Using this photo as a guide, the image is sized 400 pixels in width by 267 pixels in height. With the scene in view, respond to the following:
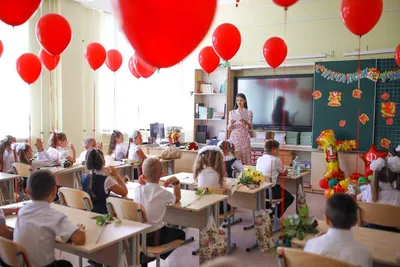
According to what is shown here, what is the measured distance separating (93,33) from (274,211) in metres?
5.13

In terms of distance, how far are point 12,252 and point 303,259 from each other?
1.51 metres

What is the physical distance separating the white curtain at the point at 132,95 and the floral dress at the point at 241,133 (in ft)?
8.36

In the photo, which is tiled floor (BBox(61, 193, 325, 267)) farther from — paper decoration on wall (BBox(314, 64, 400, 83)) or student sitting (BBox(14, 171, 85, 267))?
paper decoration on wall (BBox(314, 64, 400, 83))

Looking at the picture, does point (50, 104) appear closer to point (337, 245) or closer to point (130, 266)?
point (130, 266)

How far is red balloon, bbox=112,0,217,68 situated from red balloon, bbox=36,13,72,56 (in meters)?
2.52

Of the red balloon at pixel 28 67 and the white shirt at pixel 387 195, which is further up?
the red balloon at pixel 28 67

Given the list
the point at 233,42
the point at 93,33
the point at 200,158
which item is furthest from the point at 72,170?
the point at 93,33

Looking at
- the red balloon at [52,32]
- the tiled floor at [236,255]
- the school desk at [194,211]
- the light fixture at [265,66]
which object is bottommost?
the tiled floor at [236,255]

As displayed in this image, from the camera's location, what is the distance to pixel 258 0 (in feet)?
24.3

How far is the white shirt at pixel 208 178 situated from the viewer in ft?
12.5

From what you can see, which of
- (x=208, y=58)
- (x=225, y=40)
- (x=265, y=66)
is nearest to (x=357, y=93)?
(x=265, y=66)

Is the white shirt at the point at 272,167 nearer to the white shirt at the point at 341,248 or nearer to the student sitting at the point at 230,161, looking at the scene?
the student sitting at the point at 230,161

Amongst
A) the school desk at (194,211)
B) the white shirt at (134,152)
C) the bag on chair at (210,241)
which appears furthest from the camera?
the white shirt at (134,152)

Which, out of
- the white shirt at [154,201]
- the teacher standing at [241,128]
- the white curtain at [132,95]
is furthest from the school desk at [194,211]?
the white curtain at [132,95]
